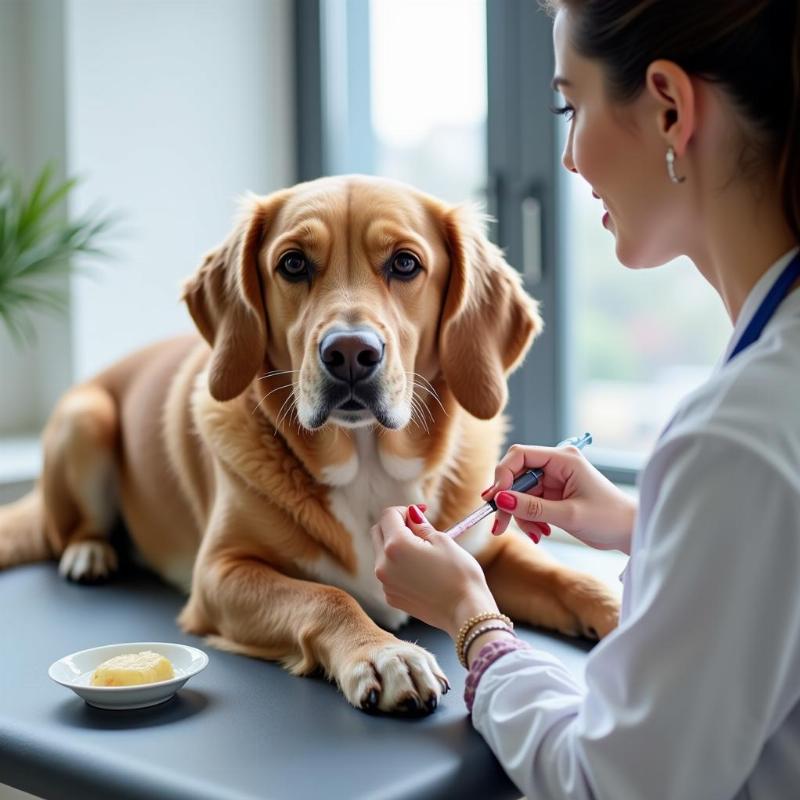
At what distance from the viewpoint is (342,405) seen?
1.58 metres

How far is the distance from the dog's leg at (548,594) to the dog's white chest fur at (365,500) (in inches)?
6.4

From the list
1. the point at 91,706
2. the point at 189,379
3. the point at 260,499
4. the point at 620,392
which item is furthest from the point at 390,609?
the point at 620,392

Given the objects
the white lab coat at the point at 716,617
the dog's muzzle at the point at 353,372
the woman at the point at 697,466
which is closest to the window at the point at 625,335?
the dog's muzzle at the point at 353,372

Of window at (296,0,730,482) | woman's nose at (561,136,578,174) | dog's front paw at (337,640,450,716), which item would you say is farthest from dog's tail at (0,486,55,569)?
woman's nose at (561,136,578,174)

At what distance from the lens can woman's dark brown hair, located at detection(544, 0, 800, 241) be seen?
0.97 m

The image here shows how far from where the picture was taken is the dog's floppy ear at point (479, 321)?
69.1 inches

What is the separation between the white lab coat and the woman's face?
18cm

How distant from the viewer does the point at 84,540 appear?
2242 millimetres

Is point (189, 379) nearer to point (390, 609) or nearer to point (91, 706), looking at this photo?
point (390, 609)

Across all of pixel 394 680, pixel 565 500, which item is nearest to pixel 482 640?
pixel 394 680

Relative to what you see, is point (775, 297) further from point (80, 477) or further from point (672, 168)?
point (80, 477)

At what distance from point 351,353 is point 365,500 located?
32cm

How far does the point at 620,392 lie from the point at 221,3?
7.21 ft

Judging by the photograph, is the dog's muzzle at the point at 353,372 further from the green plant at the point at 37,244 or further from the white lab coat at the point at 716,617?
the green plant at the point at 37,244
